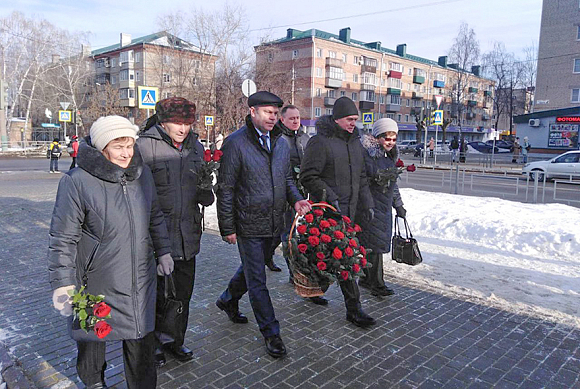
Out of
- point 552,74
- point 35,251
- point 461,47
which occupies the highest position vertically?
point 461,47

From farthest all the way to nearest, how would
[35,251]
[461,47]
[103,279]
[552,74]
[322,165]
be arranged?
1. [461,47]
2. [552,74]
3. [35,251]
4. [322,165]
5. [103,279]

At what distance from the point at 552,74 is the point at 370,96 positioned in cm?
2871

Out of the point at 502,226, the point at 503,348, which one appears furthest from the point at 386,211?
the point at 502,226

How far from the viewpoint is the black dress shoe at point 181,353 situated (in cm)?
355

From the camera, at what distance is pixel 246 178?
12.1ft

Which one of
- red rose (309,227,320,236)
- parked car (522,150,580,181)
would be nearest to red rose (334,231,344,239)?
red rose (309,227,320,236)

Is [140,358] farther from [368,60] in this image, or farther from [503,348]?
[368,60]

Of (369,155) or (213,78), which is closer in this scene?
(369,155)

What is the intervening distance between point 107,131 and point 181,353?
1.89 meters

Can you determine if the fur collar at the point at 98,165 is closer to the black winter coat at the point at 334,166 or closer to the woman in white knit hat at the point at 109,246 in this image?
the woman in white knit hat at the point at 109,246

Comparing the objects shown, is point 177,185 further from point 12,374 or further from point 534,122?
point 534,122

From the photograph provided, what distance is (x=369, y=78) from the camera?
67188 millimetres

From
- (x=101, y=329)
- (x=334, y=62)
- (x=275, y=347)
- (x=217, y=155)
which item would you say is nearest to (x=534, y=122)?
(x=334, y=62)

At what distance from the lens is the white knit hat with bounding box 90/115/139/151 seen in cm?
258
